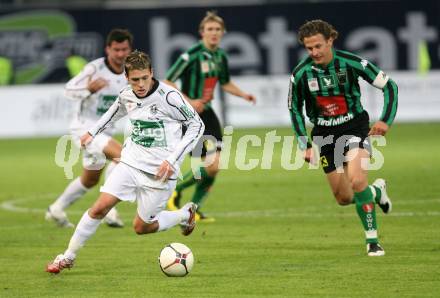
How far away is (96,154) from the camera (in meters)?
12.2

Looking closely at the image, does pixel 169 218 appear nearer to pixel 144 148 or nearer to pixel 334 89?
pixel 144 148

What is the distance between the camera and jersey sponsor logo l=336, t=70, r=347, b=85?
9969mm

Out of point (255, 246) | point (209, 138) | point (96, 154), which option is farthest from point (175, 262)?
point (209, 138)

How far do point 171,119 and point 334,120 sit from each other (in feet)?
5.49

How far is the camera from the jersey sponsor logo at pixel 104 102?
1241 cm

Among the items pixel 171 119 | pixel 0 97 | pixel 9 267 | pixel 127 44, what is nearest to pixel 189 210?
pixel 171 119

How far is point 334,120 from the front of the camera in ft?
33.4

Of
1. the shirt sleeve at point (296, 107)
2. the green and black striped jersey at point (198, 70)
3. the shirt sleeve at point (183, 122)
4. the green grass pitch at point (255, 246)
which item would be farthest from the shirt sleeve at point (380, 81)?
the green and black striped jersey at point (198, 70)

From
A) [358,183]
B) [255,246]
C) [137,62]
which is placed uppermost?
[137,62]

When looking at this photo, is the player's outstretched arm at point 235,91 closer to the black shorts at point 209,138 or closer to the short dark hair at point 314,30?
the black shorts at point 209,138

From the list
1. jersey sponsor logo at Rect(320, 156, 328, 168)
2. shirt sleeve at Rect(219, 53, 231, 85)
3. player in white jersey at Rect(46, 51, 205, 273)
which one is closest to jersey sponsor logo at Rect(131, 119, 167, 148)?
player in white jersey at Rect(46, 51, 205, 273)

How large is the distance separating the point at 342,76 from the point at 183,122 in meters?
1.57

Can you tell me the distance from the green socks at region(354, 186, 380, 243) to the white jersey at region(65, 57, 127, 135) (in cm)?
356

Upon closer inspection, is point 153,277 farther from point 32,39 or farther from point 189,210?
point 32,39
